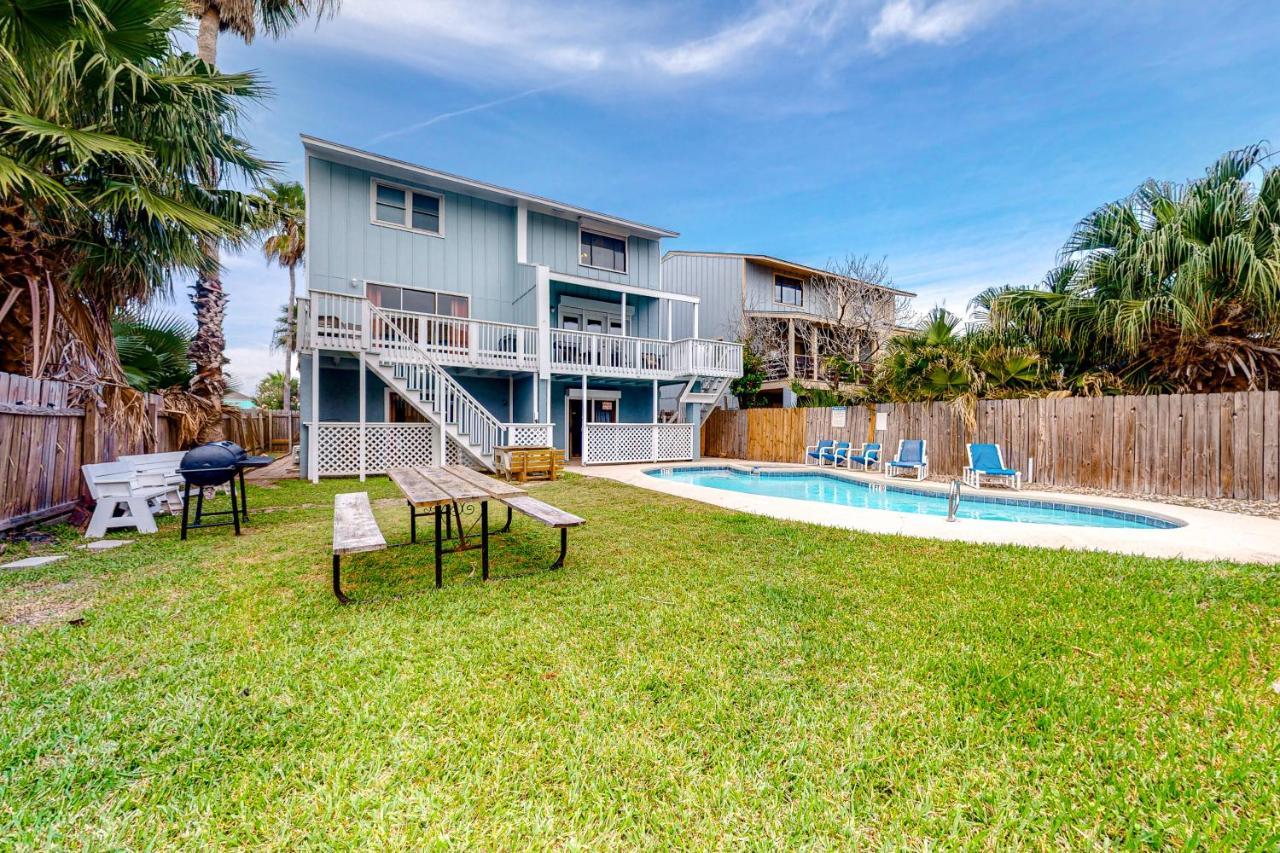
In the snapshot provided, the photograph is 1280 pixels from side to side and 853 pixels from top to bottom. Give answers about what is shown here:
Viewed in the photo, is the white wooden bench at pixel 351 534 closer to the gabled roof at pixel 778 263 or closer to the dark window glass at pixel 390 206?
the dark window glass at pixel 390 206

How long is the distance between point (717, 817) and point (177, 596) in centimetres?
427

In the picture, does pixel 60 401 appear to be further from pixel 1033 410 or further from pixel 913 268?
pixel 913 268

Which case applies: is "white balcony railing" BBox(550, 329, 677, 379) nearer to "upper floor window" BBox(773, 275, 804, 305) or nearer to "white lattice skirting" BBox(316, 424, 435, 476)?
"white lattice skirting" BBox(316, 424, 435, 476)

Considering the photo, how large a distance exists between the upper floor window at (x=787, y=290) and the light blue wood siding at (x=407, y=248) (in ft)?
42.6

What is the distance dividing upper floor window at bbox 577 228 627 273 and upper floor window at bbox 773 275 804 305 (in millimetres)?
9018

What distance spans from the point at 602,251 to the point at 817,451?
9.50 meters

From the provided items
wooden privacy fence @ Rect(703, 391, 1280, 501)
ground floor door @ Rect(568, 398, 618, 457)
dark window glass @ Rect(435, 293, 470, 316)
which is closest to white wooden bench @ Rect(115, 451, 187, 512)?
dark window glass @ Rect(435, 293, 470, 316)

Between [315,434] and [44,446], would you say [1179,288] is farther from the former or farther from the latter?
[315,434]

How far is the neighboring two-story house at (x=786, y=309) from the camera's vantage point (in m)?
19.8

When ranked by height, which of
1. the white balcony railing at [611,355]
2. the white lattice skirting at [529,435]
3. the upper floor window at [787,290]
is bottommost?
the white lattice skirting at [529,435]

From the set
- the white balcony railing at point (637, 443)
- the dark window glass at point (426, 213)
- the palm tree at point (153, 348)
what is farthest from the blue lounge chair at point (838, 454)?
the palm tree at point (153, 348)

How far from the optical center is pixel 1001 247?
60.6 feet

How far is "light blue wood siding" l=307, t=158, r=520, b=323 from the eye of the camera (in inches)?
483

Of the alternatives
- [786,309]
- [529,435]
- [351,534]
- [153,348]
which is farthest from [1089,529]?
[786,309]
